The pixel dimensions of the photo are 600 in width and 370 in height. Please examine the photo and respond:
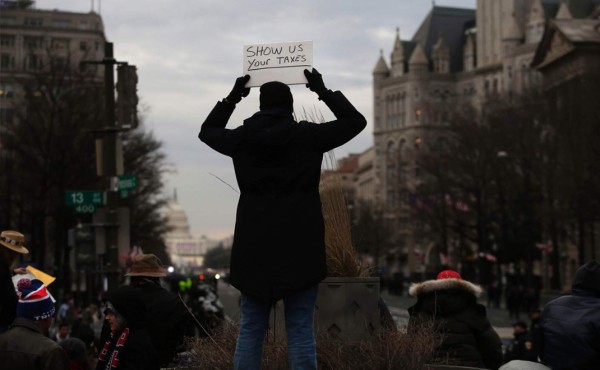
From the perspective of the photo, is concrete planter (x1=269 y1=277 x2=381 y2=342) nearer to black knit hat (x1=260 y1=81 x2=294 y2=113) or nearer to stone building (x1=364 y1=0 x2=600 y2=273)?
black knit hat (x1=260 y1=81 x2=294 y2=113)

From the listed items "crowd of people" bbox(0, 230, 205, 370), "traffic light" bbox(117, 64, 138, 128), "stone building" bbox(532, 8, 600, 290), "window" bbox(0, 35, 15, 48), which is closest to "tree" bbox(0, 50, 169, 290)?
"stone building" bbox(532, 8, 600, 290)

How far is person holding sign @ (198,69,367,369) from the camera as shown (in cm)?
667

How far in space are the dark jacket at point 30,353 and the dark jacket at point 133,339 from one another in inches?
28.4

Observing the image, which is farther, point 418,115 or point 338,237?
point 418,115

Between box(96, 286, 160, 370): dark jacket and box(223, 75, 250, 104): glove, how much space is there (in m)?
1.46

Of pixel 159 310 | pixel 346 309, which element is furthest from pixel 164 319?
pixel 346 309

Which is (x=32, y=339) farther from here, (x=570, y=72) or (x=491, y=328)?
(x=570, y=72)

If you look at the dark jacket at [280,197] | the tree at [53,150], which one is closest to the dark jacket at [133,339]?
the dark jacket at [280,197]

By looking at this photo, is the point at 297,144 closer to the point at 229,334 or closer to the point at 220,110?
the point at 220,110

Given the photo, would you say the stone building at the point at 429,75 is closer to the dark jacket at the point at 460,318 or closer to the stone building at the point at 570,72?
the stone building at the point at 570,72

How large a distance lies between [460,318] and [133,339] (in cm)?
240

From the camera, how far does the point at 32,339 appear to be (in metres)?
7.11

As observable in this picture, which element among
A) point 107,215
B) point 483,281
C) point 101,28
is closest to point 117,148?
point 107,215

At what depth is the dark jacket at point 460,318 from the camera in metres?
8.74
